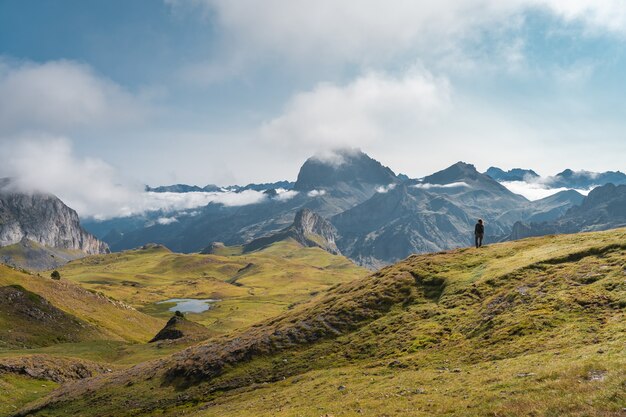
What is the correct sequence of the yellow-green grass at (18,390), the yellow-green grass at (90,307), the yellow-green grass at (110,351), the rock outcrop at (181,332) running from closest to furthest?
the yellow-green grass at (18,390) → the yellow-green grass at (110,351) → the rock outcrop at (181,332) → the yellow-green grass at (90,307)

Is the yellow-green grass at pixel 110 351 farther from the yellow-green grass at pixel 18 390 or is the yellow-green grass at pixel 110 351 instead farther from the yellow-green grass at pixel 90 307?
the yellow-green grass at pixel 18 390

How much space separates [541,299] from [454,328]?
943cm

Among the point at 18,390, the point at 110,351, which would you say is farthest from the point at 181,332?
the point at 18,390

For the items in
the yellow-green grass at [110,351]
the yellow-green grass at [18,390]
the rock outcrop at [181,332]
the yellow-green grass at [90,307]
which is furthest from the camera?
the yellow-green grass at [90,307]

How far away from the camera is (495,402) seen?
2712cm

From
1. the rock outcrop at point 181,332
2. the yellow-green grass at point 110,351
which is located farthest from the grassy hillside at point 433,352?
the rock outcrop at point 181,332

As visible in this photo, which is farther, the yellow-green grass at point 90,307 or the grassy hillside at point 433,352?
the yellow-green grass at point 90,307

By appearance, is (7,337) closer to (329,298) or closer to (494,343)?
(329,298)

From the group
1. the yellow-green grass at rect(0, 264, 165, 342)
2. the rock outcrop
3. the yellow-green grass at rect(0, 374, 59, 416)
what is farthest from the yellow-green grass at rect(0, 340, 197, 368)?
the yellow-green grass at rect(0, 374, 59, 416)

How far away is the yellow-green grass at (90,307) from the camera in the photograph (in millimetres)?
131500

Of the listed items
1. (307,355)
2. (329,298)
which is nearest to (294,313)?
(329,298)

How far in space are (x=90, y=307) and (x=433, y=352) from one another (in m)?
135

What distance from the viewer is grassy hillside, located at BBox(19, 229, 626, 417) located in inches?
1136

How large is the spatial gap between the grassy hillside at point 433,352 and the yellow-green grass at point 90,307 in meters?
68.1
